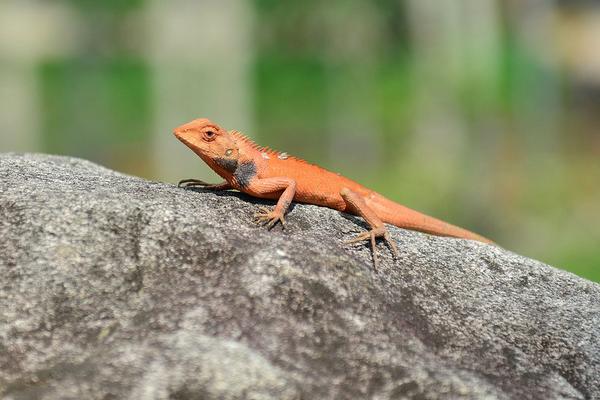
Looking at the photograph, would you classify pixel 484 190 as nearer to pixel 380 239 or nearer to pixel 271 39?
pixel 271 39

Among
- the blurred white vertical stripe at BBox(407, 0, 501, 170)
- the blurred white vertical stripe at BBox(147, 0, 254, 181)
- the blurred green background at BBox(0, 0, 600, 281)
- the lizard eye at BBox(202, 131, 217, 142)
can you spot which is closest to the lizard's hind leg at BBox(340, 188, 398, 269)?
the lizard eye at BBox(202, 131, 217, 142)

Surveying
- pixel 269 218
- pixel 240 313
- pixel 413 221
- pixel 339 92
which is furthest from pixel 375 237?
pixel 339 92

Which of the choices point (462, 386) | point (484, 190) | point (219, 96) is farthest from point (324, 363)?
point (219, 96)

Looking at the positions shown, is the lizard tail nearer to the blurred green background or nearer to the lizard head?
the lizard head

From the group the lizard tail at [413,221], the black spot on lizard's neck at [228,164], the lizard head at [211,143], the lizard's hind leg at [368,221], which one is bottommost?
the lizard tail at [413,221]

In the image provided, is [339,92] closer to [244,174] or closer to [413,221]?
[413,221]

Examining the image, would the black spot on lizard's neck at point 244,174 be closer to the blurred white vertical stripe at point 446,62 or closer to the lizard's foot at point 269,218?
the lizard's foot at point 269,218

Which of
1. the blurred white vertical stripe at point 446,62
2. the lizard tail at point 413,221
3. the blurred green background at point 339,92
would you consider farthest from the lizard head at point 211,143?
the blurred white vertical stripe at point 446,62
